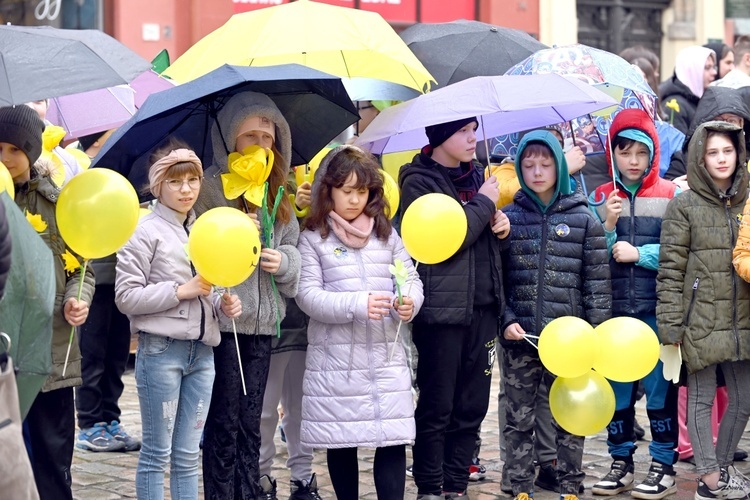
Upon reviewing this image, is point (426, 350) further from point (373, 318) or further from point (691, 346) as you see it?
point (691, 346)

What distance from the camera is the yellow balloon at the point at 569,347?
5.35 meters

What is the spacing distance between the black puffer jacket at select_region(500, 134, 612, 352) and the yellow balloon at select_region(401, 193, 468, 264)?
2.02ft

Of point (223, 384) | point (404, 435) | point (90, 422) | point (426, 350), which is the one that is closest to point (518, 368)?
point (426, 350)

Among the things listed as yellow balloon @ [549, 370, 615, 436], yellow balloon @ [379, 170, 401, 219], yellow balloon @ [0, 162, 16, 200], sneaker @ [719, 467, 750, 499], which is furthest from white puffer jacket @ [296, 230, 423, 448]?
sneaker @ [719, 467, 750, 499]

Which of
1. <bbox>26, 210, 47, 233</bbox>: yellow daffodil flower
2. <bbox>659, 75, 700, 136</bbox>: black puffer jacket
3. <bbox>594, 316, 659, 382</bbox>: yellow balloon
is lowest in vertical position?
<bbox>594, 316, 659, 382</bbox>: yellow balloon

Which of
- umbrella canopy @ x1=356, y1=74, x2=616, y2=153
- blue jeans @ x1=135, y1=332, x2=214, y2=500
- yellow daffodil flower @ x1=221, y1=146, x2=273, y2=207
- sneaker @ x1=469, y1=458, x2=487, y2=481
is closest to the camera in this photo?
blue jeans @ x1=135, y1=332, x2=214, y2=500

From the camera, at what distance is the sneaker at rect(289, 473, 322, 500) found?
594 centimetres

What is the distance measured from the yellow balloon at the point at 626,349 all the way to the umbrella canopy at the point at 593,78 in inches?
55.6

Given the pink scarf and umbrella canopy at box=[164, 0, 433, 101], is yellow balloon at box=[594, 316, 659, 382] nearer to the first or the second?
the pink scarf

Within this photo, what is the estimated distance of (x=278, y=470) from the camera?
6.68 m

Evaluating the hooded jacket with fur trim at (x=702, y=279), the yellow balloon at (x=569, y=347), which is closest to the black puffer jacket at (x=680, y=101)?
the hooded jacket with fur trim at (x=702, y=279)

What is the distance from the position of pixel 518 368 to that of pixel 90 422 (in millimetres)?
2795

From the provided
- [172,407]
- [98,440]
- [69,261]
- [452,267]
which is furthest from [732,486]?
[98,440]

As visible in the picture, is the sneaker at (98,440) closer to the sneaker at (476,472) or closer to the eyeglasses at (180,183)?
the sneaker at (476,472)
